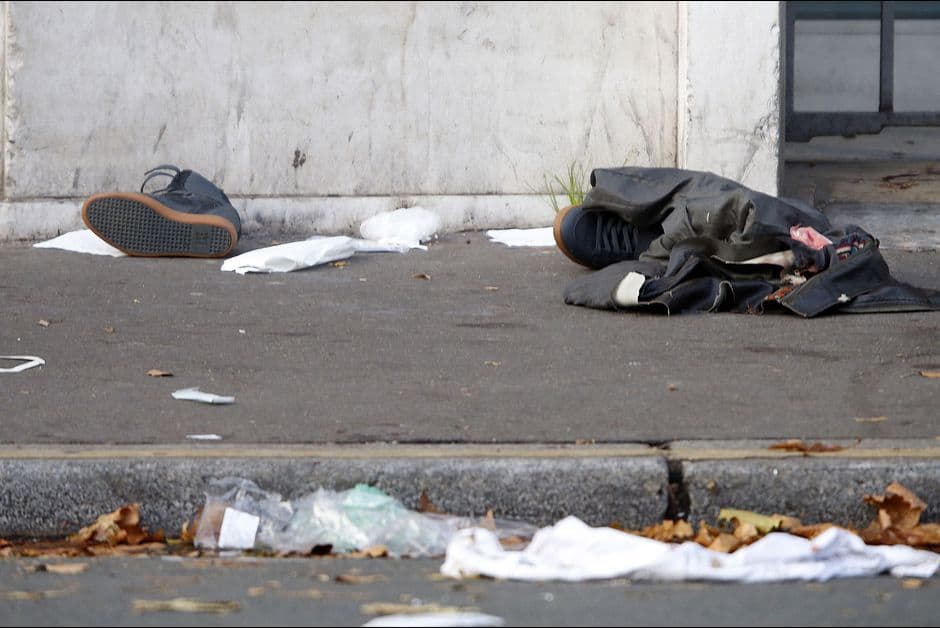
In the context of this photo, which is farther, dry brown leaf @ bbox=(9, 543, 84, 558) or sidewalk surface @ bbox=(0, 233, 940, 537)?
sidewalk surface @ bbox=(0, 233, 940, 537)

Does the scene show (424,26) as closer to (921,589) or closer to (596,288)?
(596,288)

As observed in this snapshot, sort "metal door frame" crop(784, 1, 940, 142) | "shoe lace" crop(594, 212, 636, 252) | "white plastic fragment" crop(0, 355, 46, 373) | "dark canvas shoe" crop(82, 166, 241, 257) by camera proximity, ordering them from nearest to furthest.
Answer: "white plastic fragment" crop(0, 355, 46, 373), "shoe lace" crop(594, 212, 636, 252), "dark canvas shoe" crop(82, 166, 241, 257), "metal door frame" crop(784, 1, 940, 142)

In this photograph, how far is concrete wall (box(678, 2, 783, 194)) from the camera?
6.86 m

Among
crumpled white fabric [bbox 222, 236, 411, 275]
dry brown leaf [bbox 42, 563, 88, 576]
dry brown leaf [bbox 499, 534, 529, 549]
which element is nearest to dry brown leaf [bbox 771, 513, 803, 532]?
dry brown leaf [bbox 499, 534, 529, 549]

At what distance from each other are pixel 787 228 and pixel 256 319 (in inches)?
78.7

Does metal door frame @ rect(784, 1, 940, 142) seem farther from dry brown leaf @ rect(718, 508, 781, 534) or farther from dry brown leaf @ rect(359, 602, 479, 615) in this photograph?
dry brown leaf @ rect(359, 602, 479, 615)

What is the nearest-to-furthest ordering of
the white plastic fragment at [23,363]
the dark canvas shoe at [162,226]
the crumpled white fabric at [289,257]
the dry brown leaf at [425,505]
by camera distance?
the dry brown leaf at [425,505] < the white plastic fragment at [23,363] < the crumpled white fabric at [289,257] < the dark canvas shoe at [162,226]

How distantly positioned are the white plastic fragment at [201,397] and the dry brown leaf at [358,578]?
112 centimetres

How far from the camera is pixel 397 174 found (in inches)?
286

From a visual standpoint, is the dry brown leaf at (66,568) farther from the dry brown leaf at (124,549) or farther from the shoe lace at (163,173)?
the shoe lace at (163,173)

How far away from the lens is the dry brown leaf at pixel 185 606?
2.53 metres

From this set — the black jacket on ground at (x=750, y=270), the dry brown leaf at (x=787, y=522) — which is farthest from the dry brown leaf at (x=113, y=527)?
the black jacket on ground at (x=750, y=270)

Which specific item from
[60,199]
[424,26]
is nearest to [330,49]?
[424,26]

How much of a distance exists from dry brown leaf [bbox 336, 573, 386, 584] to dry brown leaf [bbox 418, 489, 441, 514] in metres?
0.33
